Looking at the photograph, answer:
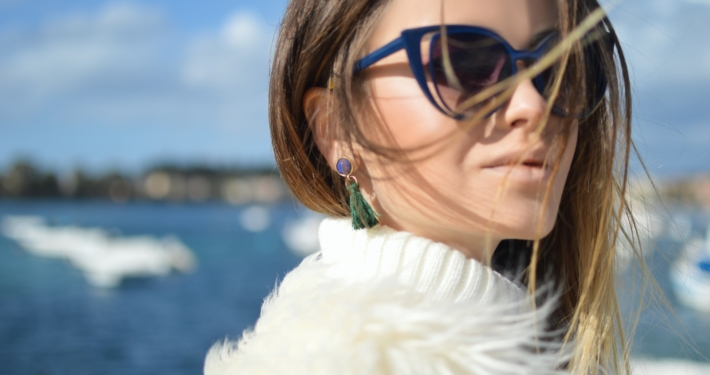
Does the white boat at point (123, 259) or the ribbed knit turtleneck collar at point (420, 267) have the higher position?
the ribbed knit turtleneck collar at point (420, 267)

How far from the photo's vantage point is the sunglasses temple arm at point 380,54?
1.20m

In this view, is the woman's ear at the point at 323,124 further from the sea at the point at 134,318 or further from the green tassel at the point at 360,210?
the sea at the point at 134,318

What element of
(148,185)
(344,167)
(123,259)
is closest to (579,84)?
(344,167)

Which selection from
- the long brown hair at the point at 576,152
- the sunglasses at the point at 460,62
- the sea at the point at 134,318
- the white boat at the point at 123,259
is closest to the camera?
the sunglasses at the point at 460,62

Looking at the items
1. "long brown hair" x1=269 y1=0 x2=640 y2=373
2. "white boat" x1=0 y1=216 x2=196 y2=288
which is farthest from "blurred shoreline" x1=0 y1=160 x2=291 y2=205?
"long brown hair" x1=269 y1=0 x2=640 y2=373

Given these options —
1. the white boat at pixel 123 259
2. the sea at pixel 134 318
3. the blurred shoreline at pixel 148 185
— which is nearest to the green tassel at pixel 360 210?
the sea at pixel 134 318

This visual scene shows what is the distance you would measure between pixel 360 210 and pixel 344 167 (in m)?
0.10

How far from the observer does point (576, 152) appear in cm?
150

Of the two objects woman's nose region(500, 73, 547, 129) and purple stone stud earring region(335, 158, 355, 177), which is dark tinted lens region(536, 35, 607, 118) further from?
purple stone stud earring region(335, 158, 355, 177)

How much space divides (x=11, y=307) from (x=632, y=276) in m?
25.9

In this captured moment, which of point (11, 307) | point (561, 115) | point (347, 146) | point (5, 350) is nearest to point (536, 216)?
point (561, 115)

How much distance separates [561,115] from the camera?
1219 millimetres

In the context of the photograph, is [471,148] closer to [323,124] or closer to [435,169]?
[435,169]

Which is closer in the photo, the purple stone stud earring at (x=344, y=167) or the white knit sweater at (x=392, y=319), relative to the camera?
the white knit sweater at (x=392, y=319)
